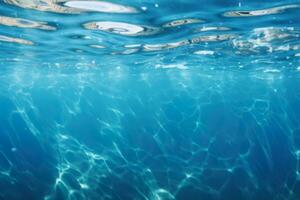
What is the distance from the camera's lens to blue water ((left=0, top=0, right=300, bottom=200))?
10859 mm

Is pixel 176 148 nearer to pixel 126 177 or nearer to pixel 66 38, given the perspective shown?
pixel 126 177

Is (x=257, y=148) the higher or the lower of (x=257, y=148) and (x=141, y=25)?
the lower

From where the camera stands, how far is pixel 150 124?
27.6m

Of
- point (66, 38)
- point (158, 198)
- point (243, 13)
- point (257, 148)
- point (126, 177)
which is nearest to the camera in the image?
point (243, 13)

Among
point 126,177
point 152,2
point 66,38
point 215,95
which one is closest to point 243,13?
point 152,2

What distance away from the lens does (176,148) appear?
24.6 meters

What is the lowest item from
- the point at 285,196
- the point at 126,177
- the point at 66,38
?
the point at 285,196

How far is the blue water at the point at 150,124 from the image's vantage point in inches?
428

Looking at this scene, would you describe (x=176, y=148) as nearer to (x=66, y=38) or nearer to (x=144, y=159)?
(x=144, y=159)

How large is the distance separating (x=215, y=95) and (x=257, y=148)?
48.0 ft

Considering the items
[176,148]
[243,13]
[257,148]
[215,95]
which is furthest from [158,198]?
[215,95]

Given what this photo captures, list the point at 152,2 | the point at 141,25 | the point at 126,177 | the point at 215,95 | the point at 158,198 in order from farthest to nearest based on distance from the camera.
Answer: the point at 215,95
the point at 126,177
the point at 158,198
the point at 141,25
the point at 152,2

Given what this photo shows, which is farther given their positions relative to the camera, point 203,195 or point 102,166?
point 102,166

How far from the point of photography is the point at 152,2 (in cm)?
942
